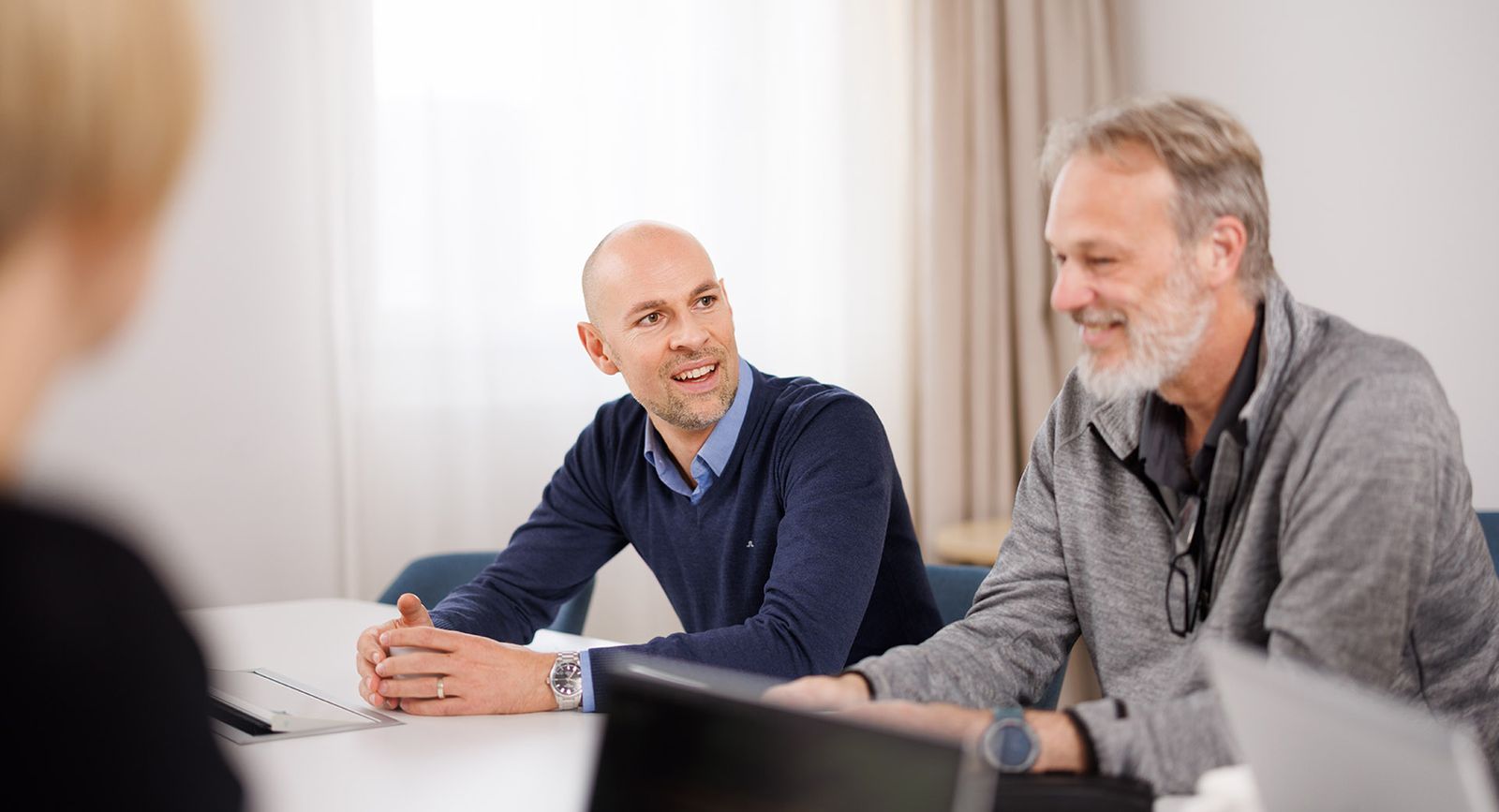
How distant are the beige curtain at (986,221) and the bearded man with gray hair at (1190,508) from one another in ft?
6.58

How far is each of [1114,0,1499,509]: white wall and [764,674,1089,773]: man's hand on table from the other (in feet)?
7.94

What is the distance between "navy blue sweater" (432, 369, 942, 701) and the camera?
1.80 m

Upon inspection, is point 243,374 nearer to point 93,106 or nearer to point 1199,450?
point 1199,450

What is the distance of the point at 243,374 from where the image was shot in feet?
10.2

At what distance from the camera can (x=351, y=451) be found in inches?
126

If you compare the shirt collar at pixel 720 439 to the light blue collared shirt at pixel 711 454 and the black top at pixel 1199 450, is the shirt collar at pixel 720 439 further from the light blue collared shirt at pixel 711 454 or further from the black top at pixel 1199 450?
the black top at pixel 1199 450

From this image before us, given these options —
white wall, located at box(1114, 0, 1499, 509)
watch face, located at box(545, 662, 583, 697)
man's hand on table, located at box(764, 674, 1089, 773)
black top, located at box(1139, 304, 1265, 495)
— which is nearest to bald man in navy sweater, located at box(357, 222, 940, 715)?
watch face, located at box(545, 662, 583, 697)

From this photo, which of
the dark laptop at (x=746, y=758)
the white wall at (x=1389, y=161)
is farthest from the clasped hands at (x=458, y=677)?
the white wall at (x=1389, y=161)

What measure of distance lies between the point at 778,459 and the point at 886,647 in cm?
35

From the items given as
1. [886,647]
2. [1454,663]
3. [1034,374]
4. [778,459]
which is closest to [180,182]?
[1454,663]

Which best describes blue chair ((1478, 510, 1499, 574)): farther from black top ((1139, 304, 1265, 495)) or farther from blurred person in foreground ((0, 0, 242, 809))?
blurred person in foreground ((0, 0, 242, 809))

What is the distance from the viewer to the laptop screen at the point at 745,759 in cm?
75

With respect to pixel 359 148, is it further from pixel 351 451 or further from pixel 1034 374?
pixel 1034 374

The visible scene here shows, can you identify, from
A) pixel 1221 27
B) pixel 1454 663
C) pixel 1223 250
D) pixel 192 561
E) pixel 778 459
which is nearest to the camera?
pixel 1454 663
